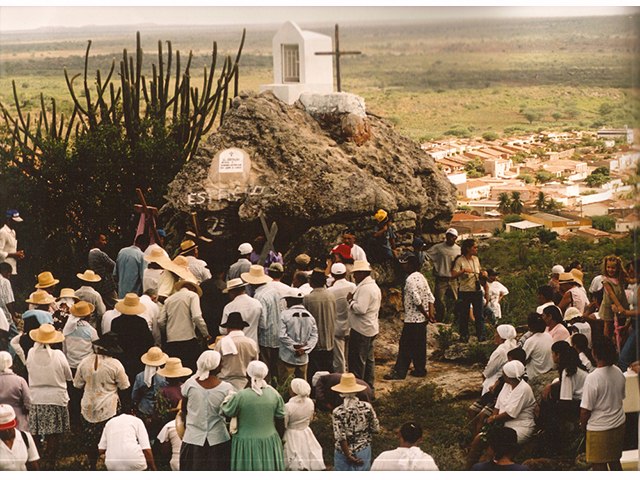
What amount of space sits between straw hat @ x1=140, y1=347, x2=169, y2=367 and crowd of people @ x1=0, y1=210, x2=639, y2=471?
0.01 meters

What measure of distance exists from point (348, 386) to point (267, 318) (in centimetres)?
150

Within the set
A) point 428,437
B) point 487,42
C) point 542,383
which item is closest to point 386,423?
point 428,437

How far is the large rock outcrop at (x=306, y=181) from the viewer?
14.1 metres

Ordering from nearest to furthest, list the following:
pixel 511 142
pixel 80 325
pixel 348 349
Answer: pixel 80 325 → pixel 348 349 → pixel 511 142

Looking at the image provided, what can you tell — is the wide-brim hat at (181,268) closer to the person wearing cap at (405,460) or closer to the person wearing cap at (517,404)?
the person wearing cap at (405,460)

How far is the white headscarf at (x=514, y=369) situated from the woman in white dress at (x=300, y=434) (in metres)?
1.85

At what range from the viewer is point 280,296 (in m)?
12.8

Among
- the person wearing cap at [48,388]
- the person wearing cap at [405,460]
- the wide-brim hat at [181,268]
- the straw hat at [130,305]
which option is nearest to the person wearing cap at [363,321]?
the wide-brim hat at [181,268]

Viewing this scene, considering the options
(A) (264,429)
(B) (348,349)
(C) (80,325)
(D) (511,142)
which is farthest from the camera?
(D) (511,142)

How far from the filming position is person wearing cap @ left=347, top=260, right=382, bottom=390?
42.6 ft

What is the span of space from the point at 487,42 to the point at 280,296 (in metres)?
3.46

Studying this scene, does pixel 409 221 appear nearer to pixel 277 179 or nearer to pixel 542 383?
pixel 277 179

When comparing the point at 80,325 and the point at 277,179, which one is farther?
the point at 277,179

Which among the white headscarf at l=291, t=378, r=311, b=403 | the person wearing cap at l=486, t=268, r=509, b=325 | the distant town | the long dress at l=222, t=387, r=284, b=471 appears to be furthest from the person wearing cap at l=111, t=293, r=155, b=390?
the distant town
